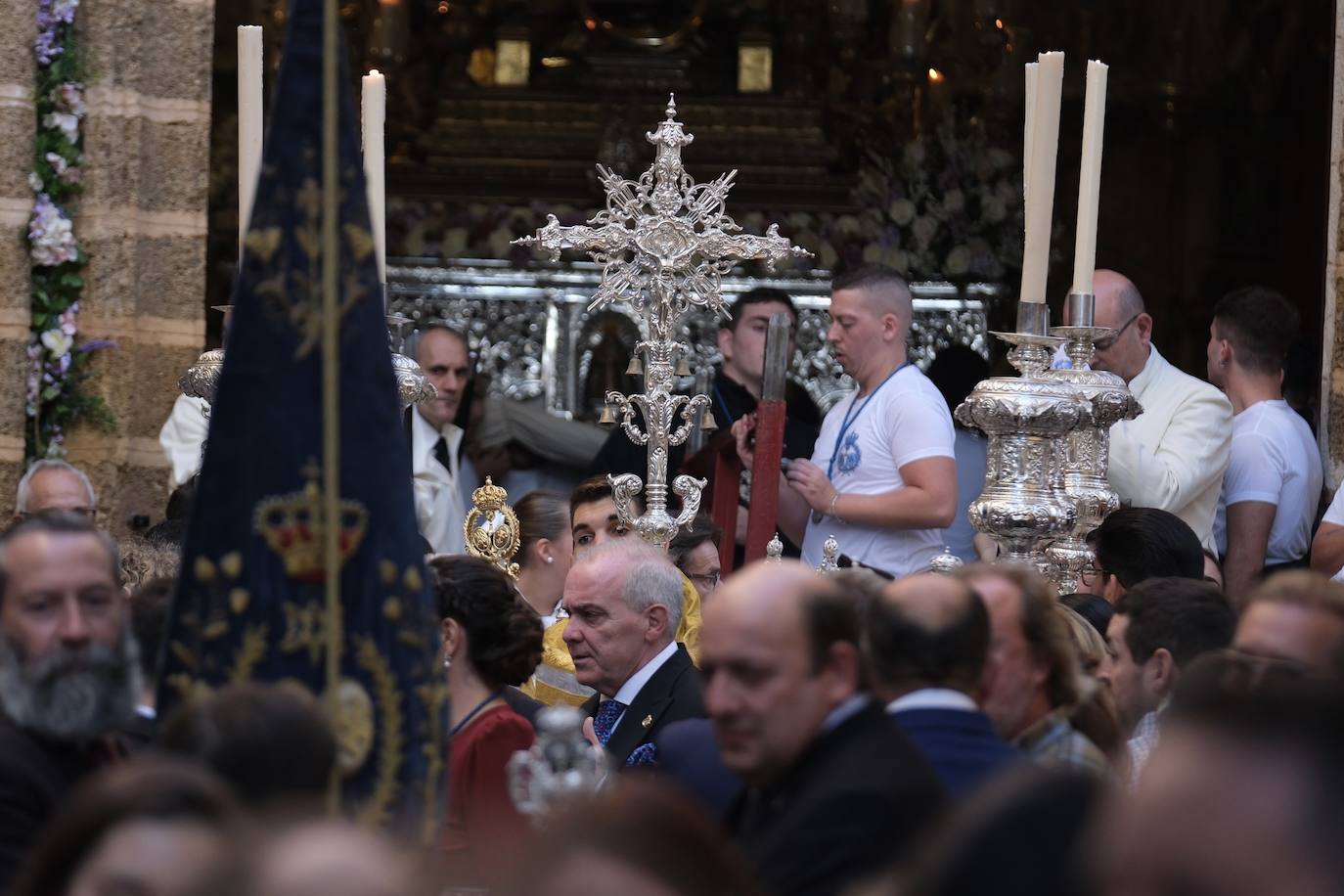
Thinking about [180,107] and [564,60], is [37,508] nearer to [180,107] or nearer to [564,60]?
[180,107]

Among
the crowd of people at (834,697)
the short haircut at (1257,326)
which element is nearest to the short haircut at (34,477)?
the crowd of people at (834,697)

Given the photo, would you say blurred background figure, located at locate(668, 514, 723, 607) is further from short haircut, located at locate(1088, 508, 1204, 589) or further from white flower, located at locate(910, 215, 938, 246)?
white flower, located at locate(910, 215, 938, 246)

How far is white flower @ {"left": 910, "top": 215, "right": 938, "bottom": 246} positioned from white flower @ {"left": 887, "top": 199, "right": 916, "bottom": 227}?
0.15 feet

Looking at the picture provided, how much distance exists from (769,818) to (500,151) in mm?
7740

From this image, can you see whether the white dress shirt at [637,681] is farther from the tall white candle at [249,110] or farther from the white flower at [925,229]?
the white flower at [925,229]

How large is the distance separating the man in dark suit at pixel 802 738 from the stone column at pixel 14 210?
435 centimetres

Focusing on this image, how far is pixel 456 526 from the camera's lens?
7.25m

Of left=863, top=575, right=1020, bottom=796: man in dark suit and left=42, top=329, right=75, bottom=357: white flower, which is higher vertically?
left=42, top=329, right=75, bottom=357: white flower

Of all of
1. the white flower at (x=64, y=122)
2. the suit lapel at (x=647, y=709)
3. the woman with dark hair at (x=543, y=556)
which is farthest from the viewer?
the white flower at (x=64, y=122)

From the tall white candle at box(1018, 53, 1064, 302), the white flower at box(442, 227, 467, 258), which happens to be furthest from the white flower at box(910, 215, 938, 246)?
the tall white candle at box(1018, 53, 1064, 302)

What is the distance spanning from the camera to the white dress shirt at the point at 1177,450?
576 cm

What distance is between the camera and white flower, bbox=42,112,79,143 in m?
6.98

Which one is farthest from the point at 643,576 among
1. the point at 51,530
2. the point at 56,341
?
the point at 56,341

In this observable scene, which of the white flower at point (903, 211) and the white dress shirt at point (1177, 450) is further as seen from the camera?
the white flower at point (903, 211)
